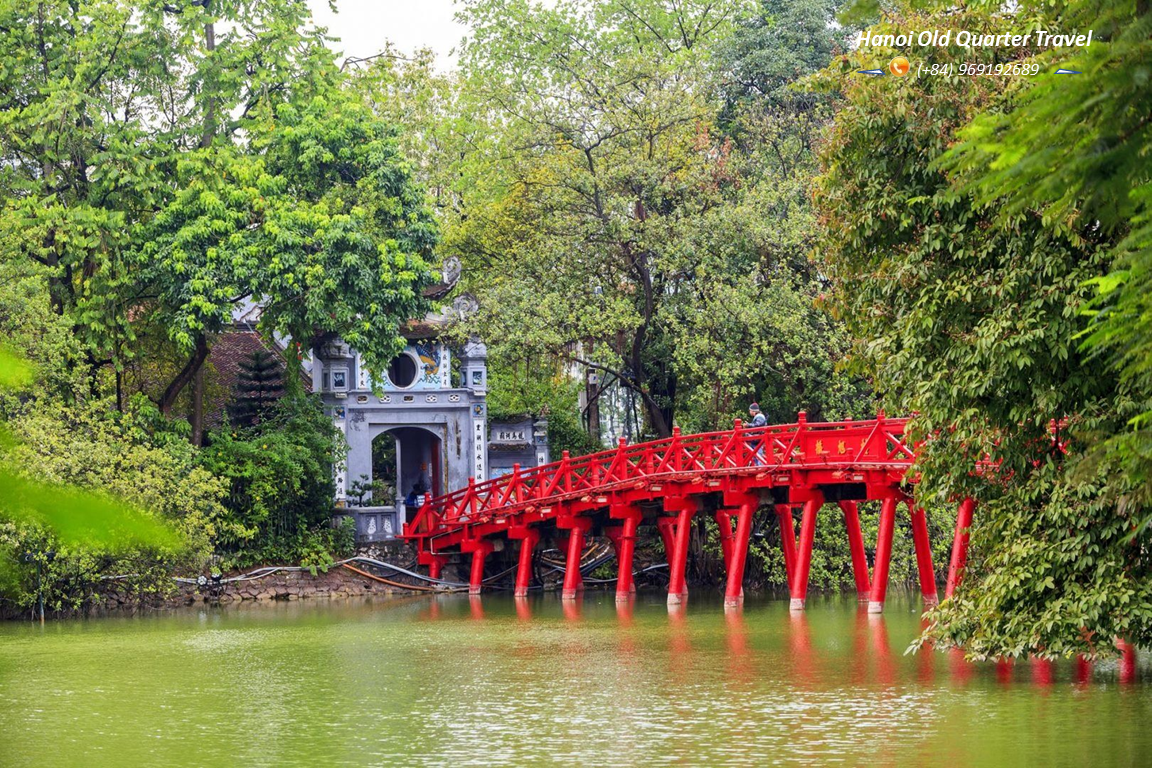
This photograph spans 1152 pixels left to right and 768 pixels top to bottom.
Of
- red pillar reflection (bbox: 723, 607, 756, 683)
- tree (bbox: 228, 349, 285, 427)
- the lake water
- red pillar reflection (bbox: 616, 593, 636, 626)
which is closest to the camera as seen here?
the lake water

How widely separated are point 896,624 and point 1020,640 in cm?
950

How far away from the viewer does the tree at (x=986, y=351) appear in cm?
1543

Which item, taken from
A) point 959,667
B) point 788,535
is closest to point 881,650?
point 959,667

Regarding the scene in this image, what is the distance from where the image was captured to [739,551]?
29.6 meters

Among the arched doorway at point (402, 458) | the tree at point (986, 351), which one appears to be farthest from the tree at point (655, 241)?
the tree at point (986, 351)

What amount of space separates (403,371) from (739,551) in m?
12.6

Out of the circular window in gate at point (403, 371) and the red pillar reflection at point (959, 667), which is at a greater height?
the circular window in gate at point (403, 371)

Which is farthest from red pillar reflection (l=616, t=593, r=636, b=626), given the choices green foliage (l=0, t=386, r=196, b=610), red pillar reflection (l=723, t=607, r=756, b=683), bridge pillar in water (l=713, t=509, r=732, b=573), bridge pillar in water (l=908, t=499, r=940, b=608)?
green foliage (l=0, t=386, r=196, b=610)

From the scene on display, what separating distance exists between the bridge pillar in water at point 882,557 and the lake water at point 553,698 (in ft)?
1.42

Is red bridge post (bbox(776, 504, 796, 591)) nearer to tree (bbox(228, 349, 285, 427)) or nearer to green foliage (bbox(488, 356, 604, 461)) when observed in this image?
green foliage (bbox(488, 356, 604, 461))

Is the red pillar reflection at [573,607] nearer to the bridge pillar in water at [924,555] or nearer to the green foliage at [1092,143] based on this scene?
the bridge pillar in water at [924,555]

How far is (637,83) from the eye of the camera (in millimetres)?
37438

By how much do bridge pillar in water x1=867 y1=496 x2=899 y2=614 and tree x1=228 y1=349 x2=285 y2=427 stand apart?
16.1m

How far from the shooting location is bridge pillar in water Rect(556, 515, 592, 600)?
109ft
